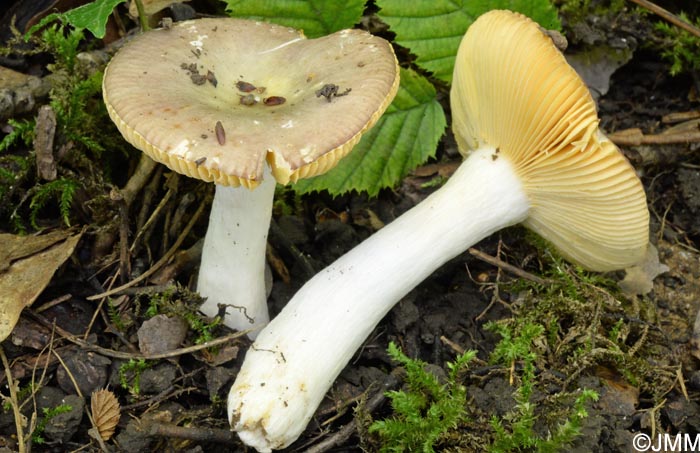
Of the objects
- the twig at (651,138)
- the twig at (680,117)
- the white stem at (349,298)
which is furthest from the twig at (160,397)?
the twig at (680,117)

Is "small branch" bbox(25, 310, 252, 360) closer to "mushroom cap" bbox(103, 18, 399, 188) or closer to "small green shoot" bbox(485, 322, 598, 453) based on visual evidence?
"mushroom cap" bbox(103, 18, 399, 188)

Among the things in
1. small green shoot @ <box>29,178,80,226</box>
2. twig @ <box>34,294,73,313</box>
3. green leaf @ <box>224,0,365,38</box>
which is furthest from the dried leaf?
twig @ <box>34,294,73,313</box>

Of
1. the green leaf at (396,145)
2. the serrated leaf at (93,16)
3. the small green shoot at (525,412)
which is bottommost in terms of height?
the small green shoot at (525,412)

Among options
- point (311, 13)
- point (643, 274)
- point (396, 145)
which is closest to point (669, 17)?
point (643, 274)

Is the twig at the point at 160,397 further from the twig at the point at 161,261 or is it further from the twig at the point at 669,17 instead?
the twig at the point at 669,17

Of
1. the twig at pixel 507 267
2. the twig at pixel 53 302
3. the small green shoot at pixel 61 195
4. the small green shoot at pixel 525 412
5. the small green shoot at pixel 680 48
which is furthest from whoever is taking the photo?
the small green shoot at pixel 680 48

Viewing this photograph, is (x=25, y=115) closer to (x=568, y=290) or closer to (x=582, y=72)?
(x=568, y=290)

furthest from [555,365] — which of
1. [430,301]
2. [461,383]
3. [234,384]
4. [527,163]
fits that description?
[234,384]
